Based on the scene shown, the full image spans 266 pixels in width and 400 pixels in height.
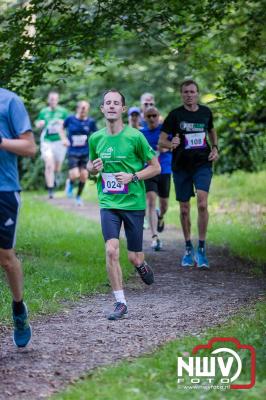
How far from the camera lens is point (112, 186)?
8.21 metres

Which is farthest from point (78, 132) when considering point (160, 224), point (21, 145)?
point (21, 145)

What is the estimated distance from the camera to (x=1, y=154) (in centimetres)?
625

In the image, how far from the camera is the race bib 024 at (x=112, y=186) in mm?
8188

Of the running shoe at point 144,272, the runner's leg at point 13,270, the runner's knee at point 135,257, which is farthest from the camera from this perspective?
the running shoe at point 144,272

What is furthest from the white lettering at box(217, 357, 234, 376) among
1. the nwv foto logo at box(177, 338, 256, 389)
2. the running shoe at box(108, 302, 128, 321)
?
the running shoe at box(108, 302, 128, 321)

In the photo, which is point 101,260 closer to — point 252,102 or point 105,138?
point 105,138

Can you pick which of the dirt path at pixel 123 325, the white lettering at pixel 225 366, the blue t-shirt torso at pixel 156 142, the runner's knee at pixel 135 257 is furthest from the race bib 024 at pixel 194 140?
the white lettering at pixel 225 366

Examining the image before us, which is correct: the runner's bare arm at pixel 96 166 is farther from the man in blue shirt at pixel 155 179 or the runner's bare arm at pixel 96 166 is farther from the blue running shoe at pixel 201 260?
the man in blue shirt at pixel 155 179

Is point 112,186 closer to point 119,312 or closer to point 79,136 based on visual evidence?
point 119,312

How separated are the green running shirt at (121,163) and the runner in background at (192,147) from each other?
259 cm

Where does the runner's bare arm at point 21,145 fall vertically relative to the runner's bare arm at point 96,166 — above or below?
above

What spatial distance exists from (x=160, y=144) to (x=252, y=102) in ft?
11.3

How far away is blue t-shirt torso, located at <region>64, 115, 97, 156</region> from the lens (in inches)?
751

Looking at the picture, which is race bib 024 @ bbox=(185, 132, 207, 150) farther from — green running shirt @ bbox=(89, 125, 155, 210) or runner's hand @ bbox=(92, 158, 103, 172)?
runner's hand @ bbox=(92, 158, 103, 172)
